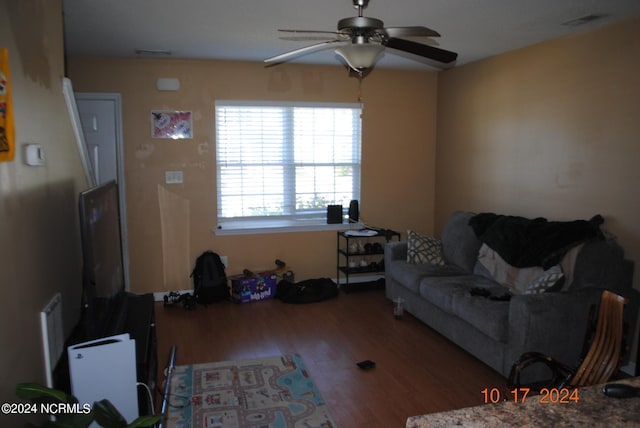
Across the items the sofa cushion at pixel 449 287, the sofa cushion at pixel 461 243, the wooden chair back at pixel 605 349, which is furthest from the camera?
the sofa cushion at pixel 461 243

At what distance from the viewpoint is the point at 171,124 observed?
15.8ft

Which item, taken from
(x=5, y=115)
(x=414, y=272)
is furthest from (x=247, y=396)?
(x=5, y=115)

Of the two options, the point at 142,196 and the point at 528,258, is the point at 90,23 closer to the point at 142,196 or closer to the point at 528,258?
the point at 142,196

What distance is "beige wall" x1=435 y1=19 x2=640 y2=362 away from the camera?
3.32 m

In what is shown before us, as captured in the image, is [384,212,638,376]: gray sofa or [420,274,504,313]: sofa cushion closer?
[384,212,638,376]: gray sofa

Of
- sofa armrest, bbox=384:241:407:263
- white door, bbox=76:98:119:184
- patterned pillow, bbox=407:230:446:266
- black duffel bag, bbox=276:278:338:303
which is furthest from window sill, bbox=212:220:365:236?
white door, bbox=76:98:119:184

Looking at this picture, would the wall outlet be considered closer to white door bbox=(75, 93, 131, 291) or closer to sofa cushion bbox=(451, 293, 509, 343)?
white door bbox=(75, 93, 131, 291)

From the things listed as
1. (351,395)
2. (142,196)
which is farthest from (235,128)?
(351,395)

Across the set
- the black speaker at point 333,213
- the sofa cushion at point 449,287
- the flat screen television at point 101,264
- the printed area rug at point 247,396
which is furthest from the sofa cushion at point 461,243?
the flat screen television at point 101,264

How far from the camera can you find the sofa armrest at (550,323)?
2990 millimetres

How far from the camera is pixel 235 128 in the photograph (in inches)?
197

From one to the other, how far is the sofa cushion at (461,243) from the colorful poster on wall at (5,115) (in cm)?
368

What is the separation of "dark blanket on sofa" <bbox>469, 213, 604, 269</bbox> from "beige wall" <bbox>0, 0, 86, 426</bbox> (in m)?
3.16

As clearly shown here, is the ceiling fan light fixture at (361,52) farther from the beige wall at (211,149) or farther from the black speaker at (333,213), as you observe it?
the black speaker at (333,213)
